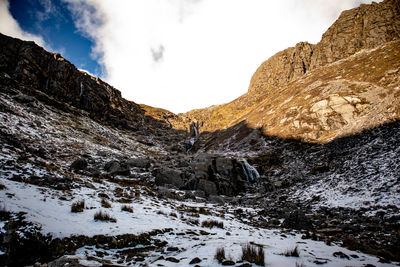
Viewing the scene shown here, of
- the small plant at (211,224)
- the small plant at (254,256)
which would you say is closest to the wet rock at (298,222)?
the small plant at (211,224)

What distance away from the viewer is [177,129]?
122 m

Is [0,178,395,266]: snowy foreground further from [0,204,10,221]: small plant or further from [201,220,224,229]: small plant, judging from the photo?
[201,220,224,229]: small plant

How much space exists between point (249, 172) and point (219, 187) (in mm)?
10041

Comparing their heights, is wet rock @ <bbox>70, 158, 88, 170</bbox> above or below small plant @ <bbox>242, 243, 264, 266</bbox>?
above

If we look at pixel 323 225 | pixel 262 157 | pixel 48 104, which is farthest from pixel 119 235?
pixel 48 104

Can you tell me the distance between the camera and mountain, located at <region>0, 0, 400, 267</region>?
18.1ft

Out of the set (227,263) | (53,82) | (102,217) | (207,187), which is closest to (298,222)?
(227,263)

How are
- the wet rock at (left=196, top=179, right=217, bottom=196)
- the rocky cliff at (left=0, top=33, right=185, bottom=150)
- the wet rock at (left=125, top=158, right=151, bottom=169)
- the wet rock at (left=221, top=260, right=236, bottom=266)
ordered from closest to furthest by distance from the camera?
the wet rock at (left=221, top=260, right=236, bottom=266) → the wet rock at (left=196, top=179, right=217, bottom=196) → the wet rock at (left=125, top=158, right=151, bottom=169) → the rocky cliff at (left=0, top=33, right=185, bottom=150)

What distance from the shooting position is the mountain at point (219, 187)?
217 inches

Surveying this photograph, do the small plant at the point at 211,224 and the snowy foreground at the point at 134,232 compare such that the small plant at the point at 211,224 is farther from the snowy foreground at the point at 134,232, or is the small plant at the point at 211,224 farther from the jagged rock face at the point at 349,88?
the jagged rock face at the point at 349,88

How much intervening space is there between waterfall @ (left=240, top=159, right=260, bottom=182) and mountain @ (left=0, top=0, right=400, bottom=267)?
229 mm

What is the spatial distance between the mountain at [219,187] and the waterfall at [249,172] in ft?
0.75

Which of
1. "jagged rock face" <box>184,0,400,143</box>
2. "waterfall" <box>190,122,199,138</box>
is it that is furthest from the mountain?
"waterfall" <box>190,122,199,138</box>

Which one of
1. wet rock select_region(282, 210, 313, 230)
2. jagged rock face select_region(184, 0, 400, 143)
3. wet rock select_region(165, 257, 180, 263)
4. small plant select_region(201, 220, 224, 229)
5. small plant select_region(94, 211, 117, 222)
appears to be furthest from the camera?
jagged rock face select_region(184, 0, 400, 143)
